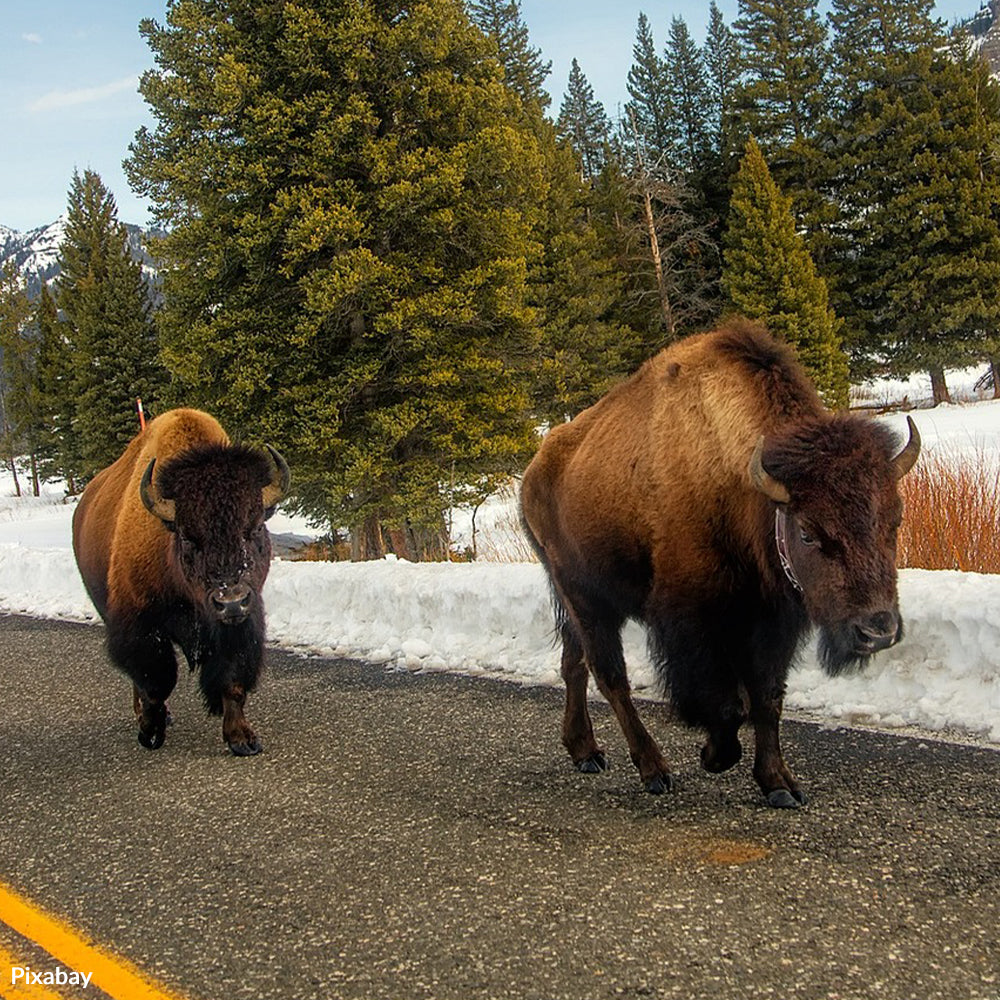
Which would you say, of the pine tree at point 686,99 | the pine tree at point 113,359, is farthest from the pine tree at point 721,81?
the pine tree at point 113,359

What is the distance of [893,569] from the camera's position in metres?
3.59

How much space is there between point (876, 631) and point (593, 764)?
1896 millimetres

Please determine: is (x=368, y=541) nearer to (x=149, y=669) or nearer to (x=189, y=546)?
(x=149, y=669)

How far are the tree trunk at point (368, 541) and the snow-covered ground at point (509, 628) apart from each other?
3.65 metres

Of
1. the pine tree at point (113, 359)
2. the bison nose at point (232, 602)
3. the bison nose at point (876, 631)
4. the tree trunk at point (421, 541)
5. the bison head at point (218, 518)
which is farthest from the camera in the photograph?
the pine tree at point (113, 359)

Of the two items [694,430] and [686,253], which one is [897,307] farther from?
[694,430]

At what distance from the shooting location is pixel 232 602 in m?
5.11

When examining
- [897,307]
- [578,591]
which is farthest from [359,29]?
[897,307]

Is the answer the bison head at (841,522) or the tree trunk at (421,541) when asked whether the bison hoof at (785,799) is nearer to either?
the bison head at (841,522)

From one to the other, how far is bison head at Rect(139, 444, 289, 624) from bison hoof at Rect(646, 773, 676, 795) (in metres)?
2.29

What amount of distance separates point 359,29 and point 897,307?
26209 millimetres

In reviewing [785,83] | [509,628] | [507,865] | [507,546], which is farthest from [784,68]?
[507,865]

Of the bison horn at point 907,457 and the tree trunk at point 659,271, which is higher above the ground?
the tree trunk at point 659,271

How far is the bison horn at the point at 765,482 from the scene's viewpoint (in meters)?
3.66
